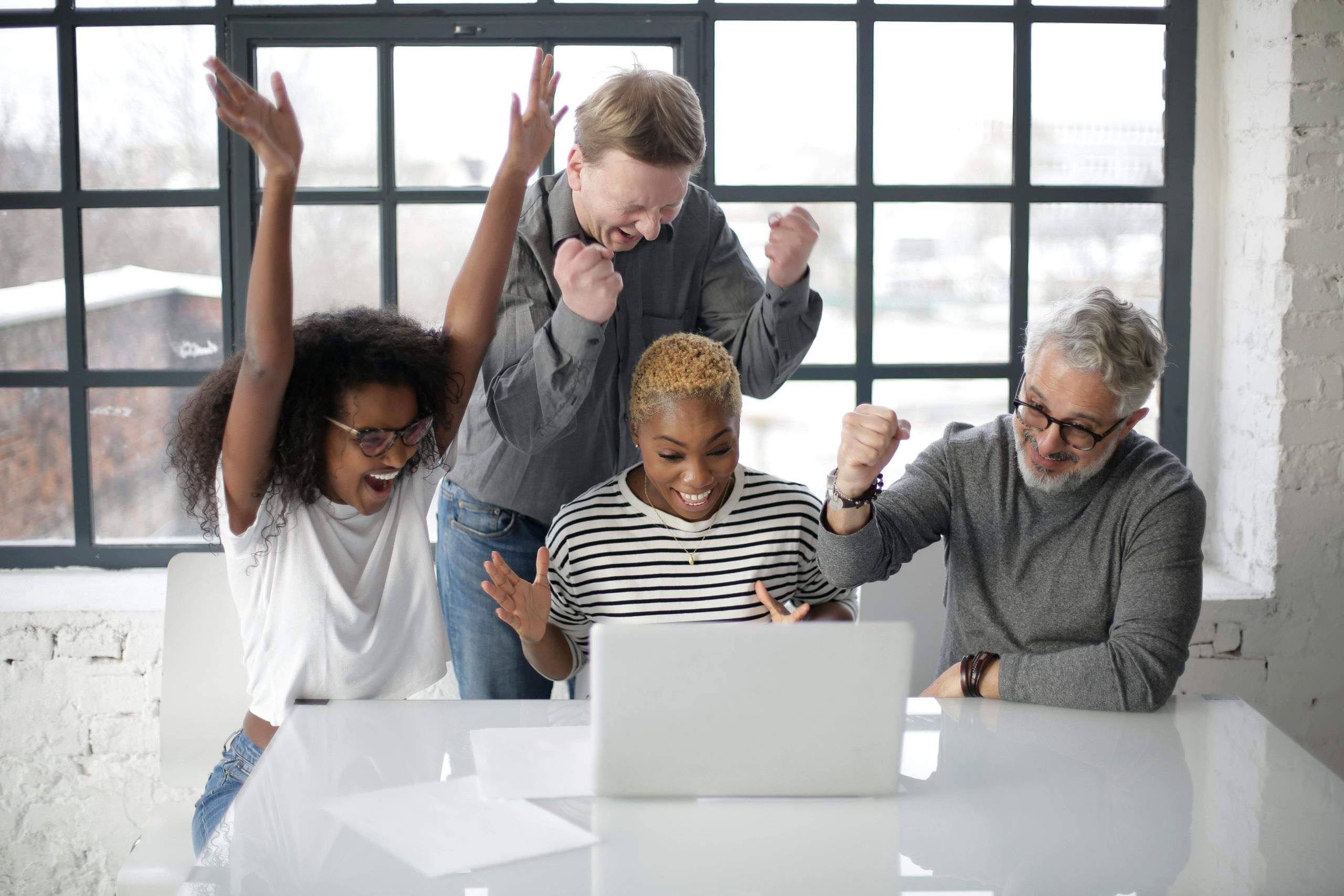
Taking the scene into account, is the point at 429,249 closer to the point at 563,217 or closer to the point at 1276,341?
the point at 563,217

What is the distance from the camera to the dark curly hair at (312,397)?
1.67m

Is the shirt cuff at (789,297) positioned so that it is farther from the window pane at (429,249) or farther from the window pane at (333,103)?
the window pane at (333,103)

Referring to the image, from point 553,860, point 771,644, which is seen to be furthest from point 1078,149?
point 553,860

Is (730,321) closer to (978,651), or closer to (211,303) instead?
(978,651)

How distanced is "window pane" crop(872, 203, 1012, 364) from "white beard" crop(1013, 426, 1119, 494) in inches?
44.6

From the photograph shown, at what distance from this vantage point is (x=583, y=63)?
2789 mm

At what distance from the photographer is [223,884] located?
1.14 metres

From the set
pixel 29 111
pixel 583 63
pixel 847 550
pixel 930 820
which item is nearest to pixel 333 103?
pixel 583 63

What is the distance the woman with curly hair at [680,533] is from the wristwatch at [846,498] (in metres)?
0.12

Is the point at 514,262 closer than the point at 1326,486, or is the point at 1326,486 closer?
the point at 514,262

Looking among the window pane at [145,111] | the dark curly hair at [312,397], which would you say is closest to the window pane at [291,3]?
the window pane at [145,111]

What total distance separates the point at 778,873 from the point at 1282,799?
63 cm

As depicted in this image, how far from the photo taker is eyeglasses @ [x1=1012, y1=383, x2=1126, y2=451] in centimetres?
170

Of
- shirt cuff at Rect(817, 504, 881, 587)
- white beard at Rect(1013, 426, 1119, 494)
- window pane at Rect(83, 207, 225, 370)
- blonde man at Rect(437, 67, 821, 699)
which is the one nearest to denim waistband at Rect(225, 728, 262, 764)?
blonde man at Rect(437, 67, 821, 699)
